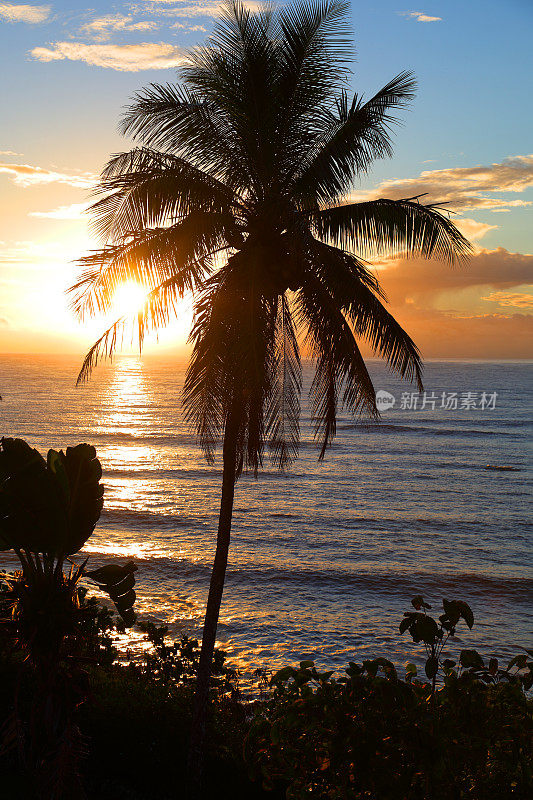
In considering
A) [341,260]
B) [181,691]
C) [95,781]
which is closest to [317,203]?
[341,260]

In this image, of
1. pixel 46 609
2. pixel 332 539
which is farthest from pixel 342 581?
pixel 46 609

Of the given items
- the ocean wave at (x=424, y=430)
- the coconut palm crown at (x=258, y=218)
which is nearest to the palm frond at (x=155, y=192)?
the coconut palm crown at (x=258, y=218)

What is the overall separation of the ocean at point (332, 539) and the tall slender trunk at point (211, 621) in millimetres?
8093

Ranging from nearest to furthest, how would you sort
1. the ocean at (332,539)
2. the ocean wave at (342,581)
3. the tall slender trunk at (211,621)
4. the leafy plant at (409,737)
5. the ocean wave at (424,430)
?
1. the leafy plant at (409,737)
2. the tall slender trunk at (211,621)
3. the ocean at (332,539)
4. the ocean wave at (342,581)
5. the ocean wave at (424,430)

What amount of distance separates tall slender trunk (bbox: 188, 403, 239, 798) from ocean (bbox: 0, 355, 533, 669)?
809cm

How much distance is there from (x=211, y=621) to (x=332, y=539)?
20354mm

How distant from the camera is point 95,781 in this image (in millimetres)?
8750

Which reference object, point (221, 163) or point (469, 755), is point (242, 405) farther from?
point (469, 755)

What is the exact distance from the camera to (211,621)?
28.5 feet

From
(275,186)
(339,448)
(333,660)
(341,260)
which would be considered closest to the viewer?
(341,260)

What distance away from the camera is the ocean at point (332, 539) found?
18609mm

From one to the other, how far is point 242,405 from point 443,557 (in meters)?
20.4

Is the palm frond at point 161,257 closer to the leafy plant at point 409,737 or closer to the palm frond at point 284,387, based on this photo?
the palm frond at point 284,387

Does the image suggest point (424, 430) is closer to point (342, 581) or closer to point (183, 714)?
point (342, 581)
